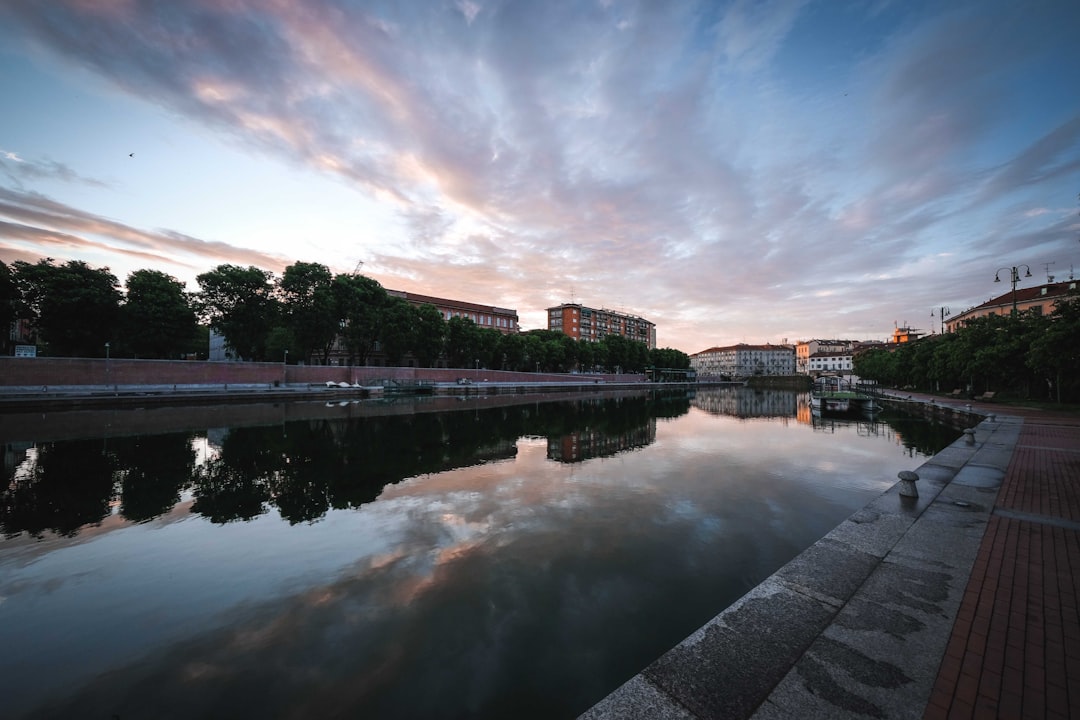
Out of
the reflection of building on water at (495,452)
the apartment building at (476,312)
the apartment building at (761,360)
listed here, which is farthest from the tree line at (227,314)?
the apartment building at (761,360)

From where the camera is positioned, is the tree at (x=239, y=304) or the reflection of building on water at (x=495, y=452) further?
the tree at (x=239, y=304)

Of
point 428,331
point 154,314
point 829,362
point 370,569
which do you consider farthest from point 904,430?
point 829,362

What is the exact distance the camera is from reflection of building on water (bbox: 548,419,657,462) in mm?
16281

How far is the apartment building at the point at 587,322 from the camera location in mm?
133375

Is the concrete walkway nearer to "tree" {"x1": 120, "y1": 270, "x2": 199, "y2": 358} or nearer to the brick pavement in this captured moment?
the brick pavement

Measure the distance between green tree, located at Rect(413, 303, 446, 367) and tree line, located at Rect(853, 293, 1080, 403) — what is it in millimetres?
60307

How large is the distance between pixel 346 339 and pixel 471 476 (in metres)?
53.8

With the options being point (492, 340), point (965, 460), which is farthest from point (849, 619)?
point (492, 340)

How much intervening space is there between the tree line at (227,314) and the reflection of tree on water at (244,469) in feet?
111

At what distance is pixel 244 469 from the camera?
13.1m

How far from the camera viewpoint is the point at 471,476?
12648mm

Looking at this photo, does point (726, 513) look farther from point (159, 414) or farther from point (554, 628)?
point (159, 414)

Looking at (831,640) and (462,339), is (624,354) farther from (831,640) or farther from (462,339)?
(831,640)

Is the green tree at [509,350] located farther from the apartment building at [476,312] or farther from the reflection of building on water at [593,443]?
the reflection of building on water at [593,443]
